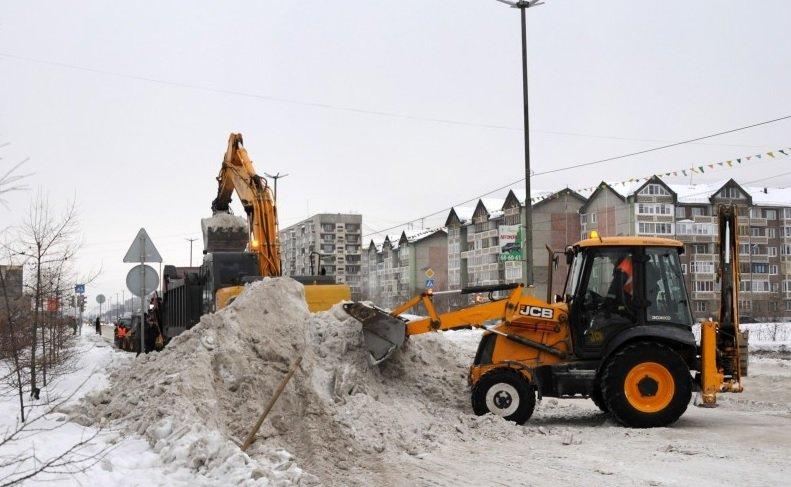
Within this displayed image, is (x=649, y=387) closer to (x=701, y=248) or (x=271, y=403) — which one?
(x=271, y=403)

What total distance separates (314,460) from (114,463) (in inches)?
78.7

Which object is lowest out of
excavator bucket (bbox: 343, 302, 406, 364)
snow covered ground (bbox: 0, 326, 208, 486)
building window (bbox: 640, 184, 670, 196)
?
snow covered ground (bbox: 0, 326, 208, 486)

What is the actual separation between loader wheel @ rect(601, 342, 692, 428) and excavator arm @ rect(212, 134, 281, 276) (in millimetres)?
8623

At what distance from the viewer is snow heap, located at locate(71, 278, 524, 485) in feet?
26.8

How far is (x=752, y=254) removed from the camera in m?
80.3

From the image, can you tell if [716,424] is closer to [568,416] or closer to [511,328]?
[568,416]

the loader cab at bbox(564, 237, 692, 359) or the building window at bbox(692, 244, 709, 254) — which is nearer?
the loader cab at bbox(564, 237, 692, 359)

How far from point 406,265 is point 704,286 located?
45249 mm

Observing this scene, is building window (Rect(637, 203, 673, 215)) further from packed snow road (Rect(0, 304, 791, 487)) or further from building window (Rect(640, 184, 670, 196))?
packed snow road (Rect(0, 304, 791, 487))

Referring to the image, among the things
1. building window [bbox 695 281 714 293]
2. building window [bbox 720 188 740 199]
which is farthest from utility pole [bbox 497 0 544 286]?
building window [bbox 720 188 740 199]

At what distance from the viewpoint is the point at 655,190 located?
74312mm

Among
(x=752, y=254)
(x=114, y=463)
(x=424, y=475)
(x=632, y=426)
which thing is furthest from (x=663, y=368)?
(x=752, y=254)

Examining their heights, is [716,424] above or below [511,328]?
below

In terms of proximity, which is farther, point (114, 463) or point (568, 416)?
point (568, 416)
